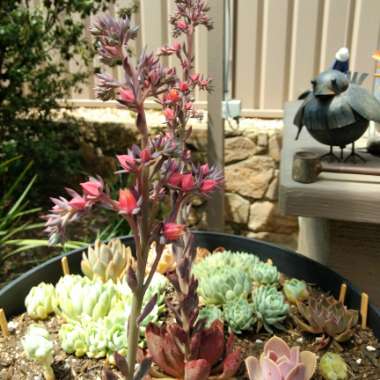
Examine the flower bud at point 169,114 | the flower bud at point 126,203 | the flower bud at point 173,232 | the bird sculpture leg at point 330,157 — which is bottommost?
the bird sculpture leg at point 330,157

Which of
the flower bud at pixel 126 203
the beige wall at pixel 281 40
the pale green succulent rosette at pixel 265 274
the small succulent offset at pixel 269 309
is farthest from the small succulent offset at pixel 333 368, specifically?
the beige wall at pixel 281 40

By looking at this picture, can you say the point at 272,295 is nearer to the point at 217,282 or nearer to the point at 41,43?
the point at 217,282

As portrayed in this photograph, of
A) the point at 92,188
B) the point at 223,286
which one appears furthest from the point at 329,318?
the point at 92,188

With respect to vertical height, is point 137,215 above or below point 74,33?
below

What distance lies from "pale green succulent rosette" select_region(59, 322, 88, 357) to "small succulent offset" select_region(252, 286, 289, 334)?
321mm

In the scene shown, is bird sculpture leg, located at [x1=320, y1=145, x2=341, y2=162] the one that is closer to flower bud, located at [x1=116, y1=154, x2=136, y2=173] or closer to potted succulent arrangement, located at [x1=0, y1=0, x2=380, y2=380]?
potted succulent arrangement, located at [x1=0, y1=0, x2=380, y2=380]

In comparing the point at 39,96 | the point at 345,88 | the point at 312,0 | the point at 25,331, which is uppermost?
the point at 312,0

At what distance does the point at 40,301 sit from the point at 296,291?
505 mm

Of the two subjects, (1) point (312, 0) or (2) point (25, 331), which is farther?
(1) point (312, 0)

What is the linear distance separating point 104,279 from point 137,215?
0.53m

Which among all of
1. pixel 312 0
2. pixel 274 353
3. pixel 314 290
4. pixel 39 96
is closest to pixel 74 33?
pixel 39 96

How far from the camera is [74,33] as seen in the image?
2.16m

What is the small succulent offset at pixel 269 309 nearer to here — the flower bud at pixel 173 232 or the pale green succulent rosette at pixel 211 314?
the pale green succulent rosette at pixel 211 314

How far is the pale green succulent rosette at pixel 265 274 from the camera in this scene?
38.1 inches
